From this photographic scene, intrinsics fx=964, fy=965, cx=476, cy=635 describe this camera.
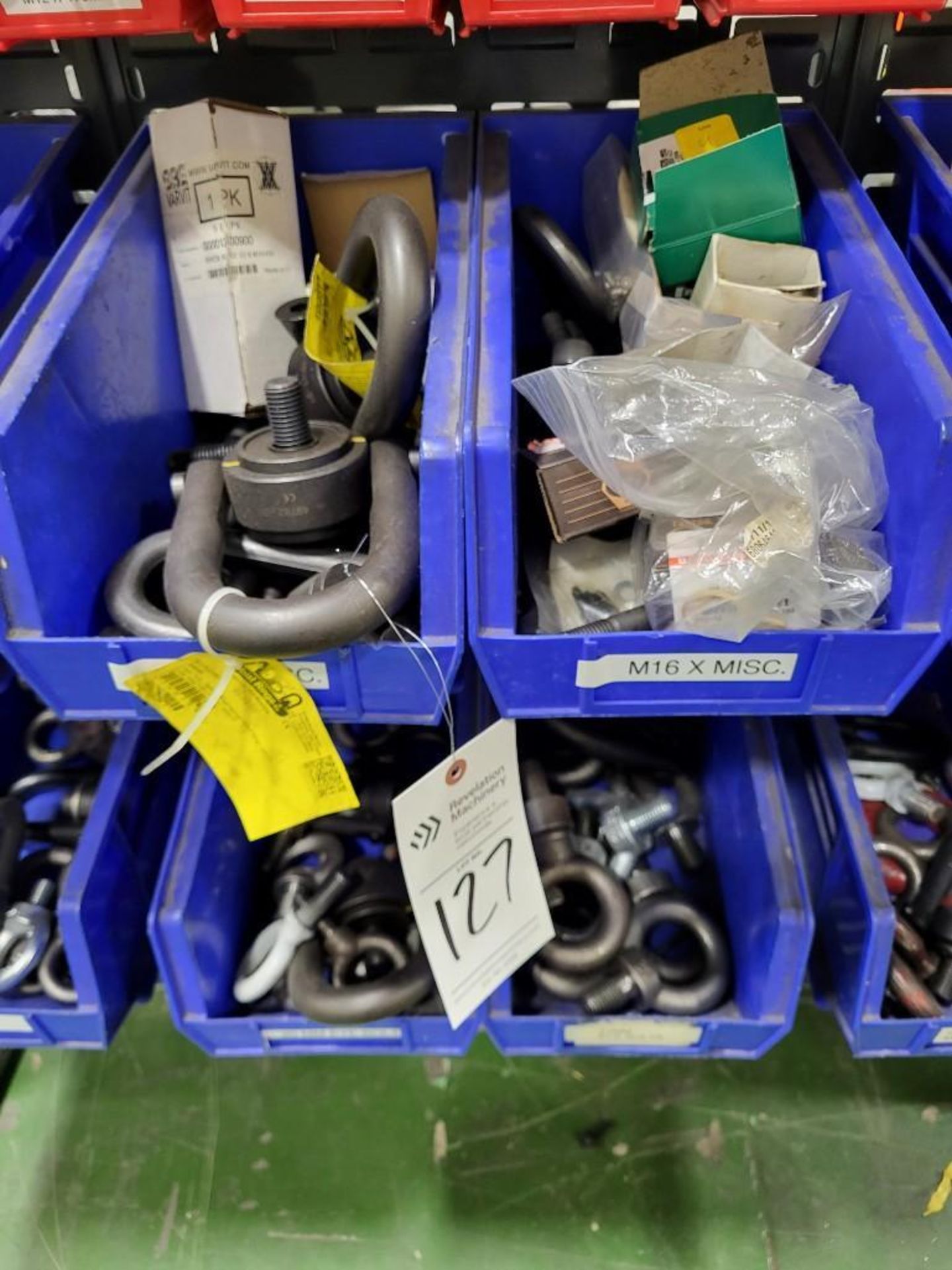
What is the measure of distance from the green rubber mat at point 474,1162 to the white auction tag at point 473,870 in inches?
12.5

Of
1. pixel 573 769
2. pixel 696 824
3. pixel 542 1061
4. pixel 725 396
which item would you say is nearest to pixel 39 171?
pixel 725 396

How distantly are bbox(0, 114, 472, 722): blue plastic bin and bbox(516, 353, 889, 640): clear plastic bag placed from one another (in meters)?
0.10

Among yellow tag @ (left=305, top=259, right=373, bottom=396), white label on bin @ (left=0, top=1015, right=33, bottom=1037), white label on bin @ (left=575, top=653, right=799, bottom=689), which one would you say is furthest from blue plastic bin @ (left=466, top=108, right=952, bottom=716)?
white label on bin @ (left=0, top=1015, right=33, bottom=1037)

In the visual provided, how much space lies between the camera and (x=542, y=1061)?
1012 mm

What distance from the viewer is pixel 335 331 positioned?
2.33ft

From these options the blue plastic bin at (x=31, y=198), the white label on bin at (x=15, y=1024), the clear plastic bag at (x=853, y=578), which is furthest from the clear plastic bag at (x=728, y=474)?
the white label on bin at (x=15, y=1024)

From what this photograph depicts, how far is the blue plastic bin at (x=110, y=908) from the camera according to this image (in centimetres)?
72

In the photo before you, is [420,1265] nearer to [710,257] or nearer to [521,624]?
[521,624]

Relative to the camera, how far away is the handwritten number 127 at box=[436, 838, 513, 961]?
70 centimetres

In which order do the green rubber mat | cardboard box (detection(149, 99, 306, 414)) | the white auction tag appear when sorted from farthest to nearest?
the green rubber mat → cardboard box (detection(149, 99, 306, 414)) → the white auction tag

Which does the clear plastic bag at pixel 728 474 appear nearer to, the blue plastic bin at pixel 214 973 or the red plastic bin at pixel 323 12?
the red plastic bin at pixel 323 12

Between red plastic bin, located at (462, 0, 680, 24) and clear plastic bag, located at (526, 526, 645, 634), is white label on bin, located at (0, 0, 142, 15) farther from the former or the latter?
clear plastic bag, located at (526, 526, 645, 634)

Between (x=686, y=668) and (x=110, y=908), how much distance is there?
0.50 m

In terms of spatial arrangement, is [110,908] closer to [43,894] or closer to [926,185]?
[43,894]
